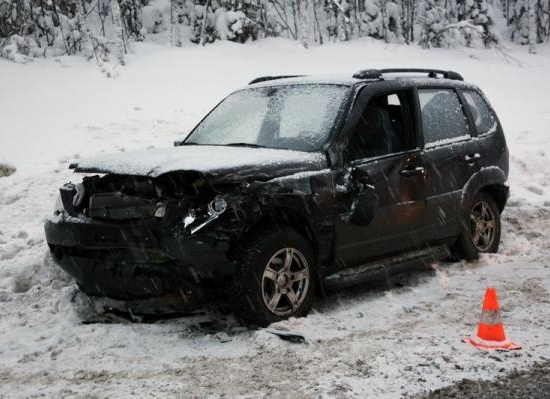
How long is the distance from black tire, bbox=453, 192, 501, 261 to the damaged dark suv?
0.11ft

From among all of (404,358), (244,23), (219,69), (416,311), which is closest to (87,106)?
(219,69)

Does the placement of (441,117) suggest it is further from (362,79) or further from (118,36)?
(118,36)

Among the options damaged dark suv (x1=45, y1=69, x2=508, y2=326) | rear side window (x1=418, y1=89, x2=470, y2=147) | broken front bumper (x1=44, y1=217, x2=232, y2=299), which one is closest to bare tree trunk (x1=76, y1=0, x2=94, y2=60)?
damaged dark suv (x1=45, y1=69, x2=508, y2=326)

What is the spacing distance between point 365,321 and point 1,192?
16.1 feet

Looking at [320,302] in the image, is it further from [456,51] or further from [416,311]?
[456,51]

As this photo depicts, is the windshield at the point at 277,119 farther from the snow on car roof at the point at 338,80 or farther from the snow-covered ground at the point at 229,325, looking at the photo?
the snow-covered ground at the point at 229,325

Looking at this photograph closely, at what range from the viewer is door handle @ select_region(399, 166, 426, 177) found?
6.27m

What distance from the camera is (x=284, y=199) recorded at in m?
5.29

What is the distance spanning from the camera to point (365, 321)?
552cm

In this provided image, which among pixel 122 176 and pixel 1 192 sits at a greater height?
pixel 122 176

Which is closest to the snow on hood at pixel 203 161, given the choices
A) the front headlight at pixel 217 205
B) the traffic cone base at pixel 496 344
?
Result: the front headlight at pixel 217 205

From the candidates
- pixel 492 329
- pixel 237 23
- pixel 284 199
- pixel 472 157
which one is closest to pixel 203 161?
pixel 284 199

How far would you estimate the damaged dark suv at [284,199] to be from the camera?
504 cm

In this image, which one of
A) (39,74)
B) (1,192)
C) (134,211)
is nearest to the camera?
(134,211)
